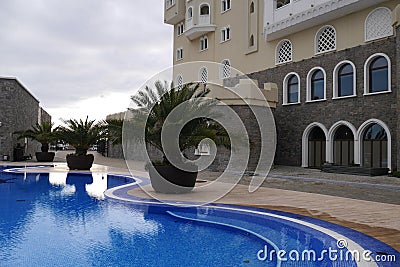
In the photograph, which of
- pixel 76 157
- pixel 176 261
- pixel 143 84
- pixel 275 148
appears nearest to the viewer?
pixel 176 261

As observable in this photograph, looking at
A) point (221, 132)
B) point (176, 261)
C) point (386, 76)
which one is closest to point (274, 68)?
point (386, 76)

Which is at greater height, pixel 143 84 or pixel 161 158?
pixel 143 84

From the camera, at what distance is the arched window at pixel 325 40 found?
2056 centimetres

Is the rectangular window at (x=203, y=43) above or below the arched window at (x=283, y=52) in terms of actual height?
above

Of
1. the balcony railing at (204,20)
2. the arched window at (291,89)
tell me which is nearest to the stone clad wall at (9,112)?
the balcony railing at (204,20)

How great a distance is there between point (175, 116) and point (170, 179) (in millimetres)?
1898

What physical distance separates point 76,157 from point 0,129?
377 inches

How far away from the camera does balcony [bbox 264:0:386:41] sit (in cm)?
1872

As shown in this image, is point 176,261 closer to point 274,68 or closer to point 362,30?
point 362,30

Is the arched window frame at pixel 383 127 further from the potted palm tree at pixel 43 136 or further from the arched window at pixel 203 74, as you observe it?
the potted palm tree at pixel 43 136

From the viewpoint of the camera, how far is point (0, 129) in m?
26.7

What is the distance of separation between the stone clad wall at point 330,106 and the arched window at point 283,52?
1.56ft

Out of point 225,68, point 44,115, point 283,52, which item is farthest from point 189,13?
point 44,115

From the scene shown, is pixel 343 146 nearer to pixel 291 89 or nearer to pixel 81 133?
pixel 291 89
